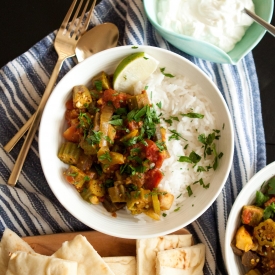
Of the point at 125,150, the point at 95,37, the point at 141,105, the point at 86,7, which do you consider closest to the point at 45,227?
the point at 125,150

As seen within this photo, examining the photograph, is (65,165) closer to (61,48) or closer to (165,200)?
(165,200)

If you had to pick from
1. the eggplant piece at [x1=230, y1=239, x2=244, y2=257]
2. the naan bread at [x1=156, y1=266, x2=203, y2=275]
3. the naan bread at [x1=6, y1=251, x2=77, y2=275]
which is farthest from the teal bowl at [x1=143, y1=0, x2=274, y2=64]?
the naan bread at [x1=6, y1=251, x2=77, y2=275]

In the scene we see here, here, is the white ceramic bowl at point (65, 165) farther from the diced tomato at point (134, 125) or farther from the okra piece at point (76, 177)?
the diced tomato at point (134, 125)

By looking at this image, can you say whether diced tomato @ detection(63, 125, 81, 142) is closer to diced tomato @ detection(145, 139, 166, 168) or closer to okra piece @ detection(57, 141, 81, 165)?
okra piece @ detection(57, 141, 81, 165)

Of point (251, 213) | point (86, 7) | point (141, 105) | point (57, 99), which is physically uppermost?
point (86, 7)

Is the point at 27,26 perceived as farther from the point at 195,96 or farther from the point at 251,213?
the point at 251,213

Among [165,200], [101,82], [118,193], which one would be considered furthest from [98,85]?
[165,200]

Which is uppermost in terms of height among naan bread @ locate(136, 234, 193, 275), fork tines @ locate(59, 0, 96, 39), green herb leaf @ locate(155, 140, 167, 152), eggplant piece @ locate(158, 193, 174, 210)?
fork tines @ locate(59, 0, 96, 39)
